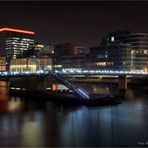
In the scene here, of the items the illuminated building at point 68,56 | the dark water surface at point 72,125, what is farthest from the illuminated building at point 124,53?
the dark water surface at point 72,125

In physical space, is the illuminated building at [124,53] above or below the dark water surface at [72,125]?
above

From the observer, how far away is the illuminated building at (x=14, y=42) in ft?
374

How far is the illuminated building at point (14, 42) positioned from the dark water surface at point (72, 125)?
73948 mm

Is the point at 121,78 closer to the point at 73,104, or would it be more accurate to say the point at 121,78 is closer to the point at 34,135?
the point at 73,104

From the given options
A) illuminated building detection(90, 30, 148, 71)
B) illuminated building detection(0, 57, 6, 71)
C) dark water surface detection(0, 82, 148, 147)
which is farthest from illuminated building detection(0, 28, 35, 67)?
dark water surface detection(0, 82, 148, 147)

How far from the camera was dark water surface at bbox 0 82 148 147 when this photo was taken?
23891mm

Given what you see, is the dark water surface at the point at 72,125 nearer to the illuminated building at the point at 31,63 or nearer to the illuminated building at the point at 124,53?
the illuminated building at the point at 124,53

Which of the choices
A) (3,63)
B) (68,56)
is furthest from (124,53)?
(3,63)

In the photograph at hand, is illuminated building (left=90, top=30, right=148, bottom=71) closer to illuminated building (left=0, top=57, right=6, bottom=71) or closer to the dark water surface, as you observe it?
illuminated building (left=0, top=57, right=6, bottom=71)

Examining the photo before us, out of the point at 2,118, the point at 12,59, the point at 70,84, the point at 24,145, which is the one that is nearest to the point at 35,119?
the point at 2,118

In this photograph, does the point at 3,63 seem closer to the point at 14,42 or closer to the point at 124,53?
the point at 14,42

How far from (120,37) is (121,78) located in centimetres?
3570

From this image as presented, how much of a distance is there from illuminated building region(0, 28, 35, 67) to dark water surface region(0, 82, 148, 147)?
73.9 m

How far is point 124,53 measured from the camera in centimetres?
8731
